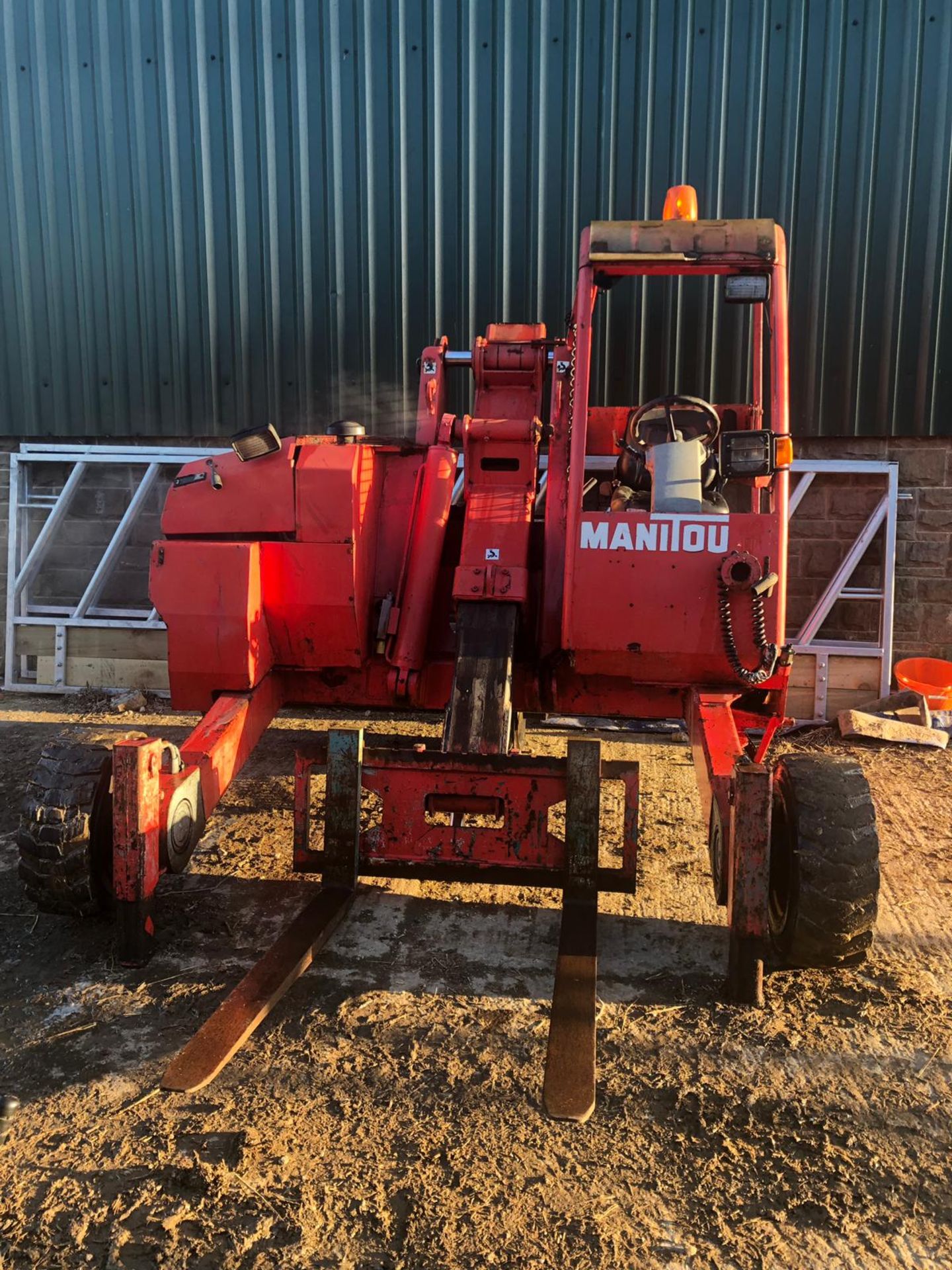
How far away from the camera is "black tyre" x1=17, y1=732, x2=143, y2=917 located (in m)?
3.56

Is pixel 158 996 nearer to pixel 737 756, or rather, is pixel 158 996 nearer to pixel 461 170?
pixel 737 756

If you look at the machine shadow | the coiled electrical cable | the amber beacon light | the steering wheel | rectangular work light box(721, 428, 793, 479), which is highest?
the amber beacon light

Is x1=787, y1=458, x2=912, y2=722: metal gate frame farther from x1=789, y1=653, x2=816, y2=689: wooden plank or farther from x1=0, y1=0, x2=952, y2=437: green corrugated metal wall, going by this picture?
x1=0, y1=0, x2=952, y2=437: green corrugated metal wall

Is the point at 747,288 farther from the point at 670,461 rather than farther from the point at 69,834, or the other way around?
the point at 69,834

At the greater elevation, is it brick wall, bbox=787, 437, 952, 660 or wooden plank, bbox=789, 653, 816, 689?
→ brick wall, bbox=787, 437, 952, 660

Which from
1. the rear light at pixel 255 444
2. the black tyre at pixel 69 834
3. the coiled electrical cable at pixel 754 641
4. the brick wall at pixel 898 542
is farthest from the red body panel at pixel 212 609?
the brick wall at pixel 898 542

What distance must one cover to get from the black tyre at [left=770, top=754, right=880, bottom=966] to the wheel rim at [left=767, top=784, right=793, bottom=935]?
0.01 meters

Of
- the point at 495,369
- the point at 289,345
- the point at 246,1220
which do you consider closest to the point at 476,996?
the point at 246,1220

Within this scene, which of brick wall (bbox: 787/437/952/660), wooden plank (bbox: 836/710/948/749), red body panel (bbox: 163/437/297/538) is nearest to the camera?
red body panel (bbox: 163/437/297/538)

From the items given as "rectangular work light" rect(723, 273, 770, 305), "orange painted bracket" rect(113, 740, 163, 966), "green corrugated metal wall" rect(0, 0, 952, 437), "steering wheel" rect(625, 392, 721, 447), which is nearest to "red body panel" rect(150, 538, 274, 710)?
"orange painted bracket" rect(113, 740, 163, 966)

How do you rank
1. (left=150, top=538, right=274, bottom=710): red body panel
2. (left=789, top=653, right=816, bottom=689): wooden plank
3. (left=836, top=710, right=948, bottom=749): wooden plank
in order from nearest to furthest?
(left=150, top=538, right=274, bottom=710): red body panel
(left=836, top=710, right=948, bottom=749): wooden plank
(left=789, top=653, right=816, bottom=689): wooden plank

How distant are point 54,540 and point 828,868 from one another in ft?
26.6

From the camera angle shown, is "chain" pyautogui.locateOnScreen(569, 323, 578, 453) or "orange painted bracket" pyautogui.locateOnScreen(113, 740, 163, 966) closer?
"orange painted bracket" pyautogui.locateOnScreen(113, 740, 163, 966)

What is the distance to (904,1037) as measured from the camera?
3178 mm
